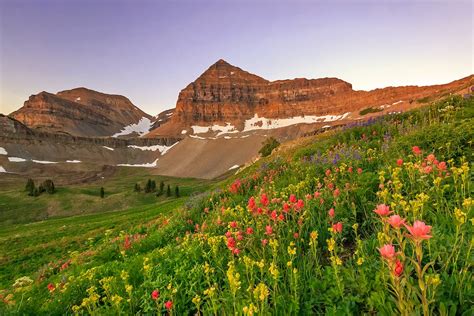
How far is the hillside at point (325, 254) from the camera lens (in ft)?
9.41

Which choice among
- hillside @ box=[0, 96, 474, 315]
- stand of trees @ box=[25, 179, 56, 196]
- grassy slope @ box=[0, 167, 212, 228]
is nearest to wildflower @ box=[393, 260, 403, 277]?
hillside @ box=[0, 96, 474, 315]

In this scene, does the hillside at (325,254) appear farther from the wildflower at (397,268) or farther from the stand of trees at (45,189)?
the stand of trees at (45,189)

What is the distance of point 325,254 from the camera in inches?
204

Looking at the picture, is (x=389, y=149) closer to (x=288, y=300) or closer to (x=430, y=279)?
(x=288, y=300)

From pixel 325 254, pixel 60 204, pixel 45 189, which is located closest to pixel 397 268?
pixel 325 254

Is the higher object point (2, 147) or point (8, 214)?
point (2, 147)

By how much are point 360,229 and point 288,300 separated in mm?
2611

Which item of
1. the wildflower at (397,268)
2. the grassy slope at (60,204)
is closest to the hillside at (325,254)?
the wildflower at (397,268)

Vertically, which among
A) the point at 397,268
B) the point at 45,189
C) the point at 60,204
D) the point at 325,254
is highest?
the point at 397,268

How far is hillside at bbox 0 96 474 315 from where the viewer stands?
9.41 feet

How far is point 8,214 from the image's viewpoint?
3022 inches

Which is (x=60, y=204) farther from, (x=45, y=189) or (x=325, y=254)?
(x=325, y=254)

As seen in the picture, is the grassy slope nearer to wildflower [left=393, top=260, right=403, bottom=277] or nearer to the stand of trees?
the stand of trees

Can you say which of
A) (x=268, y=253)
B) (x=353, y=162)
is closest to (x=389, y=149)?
(x=353, y=162)
